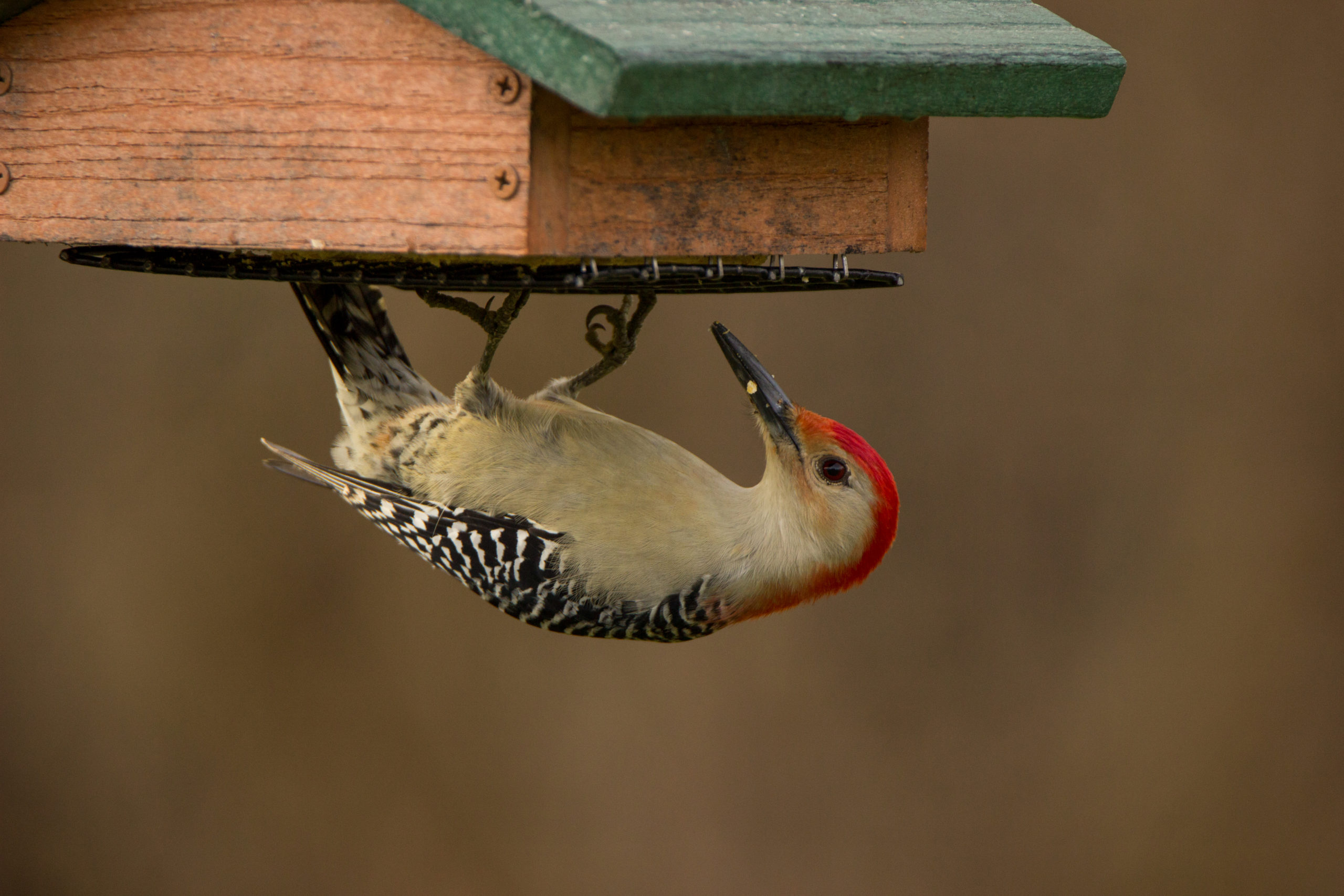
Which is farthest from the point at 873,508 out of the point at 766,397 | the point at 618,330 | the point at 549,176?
the point at 549,176

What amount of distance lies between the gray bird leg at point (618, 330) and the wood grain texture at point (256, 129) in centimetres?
85

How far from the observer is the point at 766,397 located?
2826 mm

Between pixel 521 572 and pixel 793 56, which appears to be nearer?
pixel 793 56

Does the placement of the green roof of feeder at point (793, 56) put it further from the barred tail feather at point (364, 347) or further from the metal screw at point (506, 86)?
the barred tail feather at point (364, 347)

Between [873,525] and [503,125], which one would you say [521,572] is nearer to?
[873,525]

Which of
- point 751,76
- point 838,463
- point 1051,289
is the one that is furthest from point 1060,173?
point 751,76

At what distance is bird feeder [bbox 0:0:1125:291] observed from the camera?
5.88ft

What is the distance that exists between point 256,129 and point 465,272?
0.43 metres

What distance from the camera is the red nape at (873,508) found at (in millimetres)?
2699

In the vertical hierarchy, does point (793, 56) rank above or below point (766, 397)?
above

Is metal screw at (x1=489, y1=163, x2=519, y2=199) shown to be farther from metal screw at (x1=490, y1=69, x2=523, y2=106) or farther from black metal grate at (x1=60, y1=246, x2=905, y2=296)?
black metal grate at (x1=60, y1=246, x2=905, y2=296)

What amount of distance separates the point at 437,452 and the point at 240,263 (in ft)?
2.20

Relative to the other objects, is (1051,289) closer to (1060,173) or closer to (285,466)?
(1060,173)

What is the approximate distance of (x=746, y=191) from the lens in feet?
7.13
